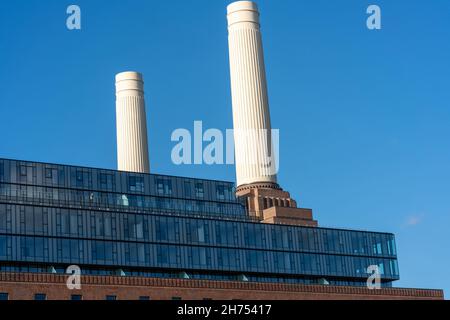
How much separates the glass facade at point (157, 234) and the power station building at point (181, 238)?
17 cm

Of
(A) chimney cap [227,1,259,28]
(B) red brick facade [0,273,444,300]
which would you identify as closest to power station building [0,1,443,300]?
(B) red brick facade [0,273,444,300]

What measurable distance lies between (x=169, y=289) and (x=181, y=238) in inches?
605

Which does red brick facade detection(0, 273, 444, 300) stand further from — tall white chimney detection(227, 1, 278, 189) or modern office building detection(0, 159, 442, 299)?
tall white chimney detection(227, 1, 278, 189)

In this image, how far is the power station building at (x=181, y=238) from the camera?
5359 inches

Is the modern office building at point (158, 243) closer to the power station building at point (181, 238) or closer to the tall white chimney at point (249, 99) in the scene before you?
the power station building at point (181, 238)

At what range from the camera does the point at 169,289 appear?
137500 mm

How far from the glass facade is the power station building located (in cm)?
17

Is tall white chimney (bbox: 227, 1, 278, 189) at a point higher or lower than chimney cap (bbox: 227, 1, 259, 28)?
lower

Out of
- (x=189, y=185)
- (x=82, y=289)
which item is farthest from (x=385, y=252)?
(x=82, y=289)

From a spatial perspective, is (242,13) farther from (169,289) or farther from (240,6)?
(169,289)

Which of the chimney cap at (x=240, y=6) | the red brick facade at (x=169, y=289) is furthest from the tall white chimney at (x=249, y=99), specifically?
the red brick facade at (x=169, y=289)

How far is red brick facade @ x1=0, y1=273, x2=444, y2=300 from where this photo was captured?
12375 centimetres

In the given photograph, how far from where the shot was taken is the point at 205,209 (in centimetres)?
16425

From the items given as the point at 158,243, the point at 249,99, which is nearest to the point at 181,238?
the point at 158,243
